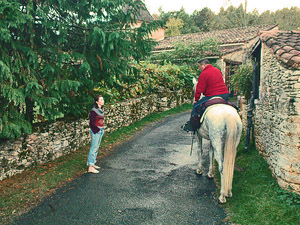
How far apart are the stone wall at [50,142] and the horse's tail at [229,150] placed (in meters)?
4.94

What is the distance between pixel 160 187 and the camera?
18.3ft

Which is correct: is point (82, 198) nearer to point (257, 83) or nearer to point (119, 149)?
point (119, 149)

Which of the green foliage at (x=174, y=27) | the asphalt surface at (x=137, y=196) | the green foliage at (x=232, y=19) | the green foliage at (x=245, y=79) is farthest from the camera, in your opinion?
the green foliage at (x=174, y=27)

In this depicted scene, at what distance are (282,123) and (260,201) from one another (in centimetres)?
172

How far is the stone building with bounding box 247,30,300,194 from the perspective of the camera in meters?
4.84

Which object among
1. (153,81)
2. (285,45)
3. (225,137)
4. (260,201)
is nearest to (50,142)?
(225,137)

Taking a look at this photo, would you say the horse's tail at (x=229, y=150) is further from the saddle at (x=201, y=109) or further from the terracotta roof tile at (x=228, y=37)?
the terracotta roof tile at (x=228, y=37)

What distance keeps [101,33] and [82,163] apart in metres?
3.75

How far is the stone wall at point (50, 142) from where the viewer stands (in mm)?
6073

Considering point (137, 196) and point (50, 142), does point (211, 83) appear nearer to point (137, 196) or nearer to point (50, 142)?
point (137, 196)

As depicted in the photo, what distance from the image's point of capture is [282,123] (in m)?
5.29

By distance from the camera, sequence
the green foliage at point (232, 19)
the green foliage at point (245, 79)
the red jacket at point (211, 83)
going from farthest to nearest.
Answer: the green foliage at point (232, 19)
the green foliage at point (245, 79)
the red jacket at point (211, 83)

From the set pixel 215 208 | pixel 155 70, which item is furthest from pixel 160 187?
pixel 155 70

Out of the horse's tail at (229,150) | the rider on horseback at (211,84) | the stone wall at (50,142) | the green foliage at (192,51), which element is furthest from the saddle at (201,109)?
the green foliage at (192,51)
